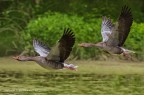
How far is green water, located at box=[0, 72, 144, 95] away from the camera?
14.9 metres

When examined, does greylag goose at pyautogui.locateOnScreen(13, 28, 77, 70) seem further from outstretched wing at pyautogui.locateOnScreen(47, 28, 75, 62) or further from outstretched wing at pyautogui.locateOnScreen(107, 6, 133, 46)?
outstretched wing at pyautogui.locateOnScreen(107, 6, 133, 46)

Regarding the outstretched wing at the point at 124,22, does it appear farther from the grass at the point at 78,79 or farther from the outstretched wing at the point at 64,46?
the outstretched wing at the point at 64,46

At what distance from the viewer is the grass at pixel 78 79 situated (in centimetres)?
1511

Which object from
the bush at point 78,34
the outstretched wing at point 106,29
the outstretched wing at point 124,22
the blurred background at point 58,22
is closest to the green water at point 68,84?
the outstretched wing at point 106,29

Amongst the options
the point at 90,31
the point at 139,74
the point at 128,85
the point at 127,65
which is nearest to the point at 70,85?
the point at 128,85

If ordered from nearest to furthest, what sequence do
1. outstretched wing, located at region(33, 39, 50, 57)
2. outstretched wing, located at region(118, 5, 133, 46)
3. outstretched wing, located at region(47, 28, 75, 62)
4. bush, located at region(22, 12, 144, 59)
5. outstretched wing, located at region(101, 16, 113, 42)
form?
outstretched wing, located at region(47, 28, 75, 62), outstretched wing, located at region(33, 39, 50, 57), outstretched wing, located at region(118, 5, 133, 46), outstretched wing, located at region(101, 16, 113, 42), bush, located at region(22, 12, 144, 59)

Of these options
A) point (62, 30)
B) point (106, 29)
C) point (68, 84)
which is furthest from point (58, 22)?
point (106, 29)

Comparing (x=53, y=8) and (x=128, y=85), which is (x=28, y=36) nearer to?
(x=53, y=8)

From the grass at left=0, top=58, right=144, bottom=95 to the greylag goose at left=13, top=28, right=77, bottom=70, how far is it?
108cm

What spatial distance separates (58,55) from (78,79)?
4.24 meters

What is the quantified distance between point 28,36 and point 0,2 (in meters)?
3.67

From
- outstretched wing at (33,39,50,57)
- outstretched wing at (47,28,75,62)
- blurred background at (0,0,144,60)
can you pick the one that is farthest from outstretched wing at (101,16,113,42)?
blurred background at (0,0,144,60)

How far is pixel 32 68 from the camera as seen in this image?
67.4 ft

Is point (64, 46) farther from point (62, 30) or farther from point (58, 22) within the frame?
point (58, 22)
